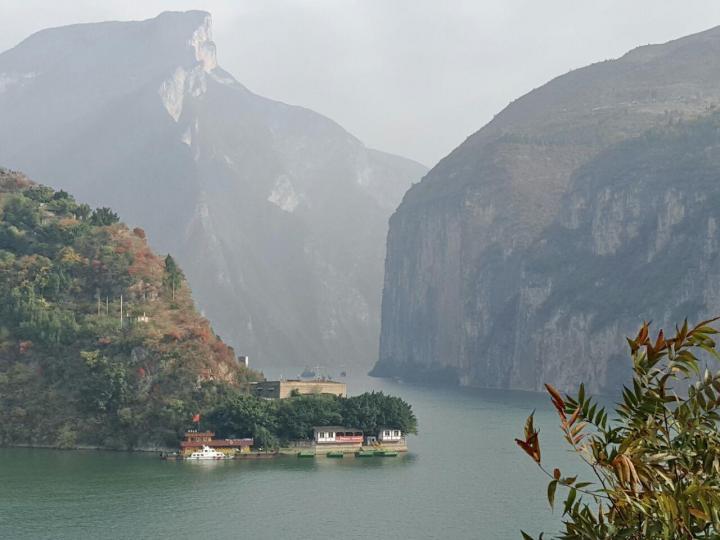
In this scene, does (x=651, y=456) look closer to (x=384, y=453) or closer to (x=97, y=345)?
(x=384, y=453)

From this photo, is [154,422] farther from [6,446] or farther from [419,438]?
[419,438]

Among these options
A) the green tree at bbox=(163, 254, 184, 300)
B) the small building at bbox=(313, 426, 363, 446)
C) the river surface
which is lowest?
the river surface

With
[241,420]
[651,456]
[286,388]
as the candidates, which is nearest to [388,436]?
[286,388]

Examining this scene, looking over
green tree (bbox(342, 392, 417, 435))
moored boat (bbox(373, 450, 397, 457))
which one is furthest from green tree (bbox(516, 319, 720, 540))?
green tree (bbox(342, 392, 417, 435))

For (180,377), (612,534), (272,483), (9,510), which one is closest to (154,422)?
(180,377)

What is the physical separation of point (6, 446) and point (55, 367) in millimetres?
10591

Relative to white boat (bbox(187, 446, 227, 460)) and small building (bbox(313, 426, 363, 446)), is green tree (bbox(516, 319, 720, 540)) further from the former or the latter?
small building (bbox(313, 426, 363, 446))

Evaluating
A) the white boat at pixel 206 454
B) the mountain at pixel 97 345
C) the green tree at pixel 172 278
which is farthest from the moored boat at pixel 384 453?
the green tree at pixel 172 278

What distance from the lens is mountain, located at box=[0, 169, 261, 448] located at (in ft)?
449

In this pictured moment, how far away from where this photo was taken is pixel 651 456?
21.1 metres

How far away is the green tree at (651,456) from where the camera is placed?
20.2m

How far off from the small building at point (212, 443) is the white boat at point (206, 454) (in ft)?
2.89

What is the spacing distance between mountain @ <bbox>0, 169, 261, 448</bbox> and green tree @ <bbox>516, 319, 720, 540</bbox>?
115 m

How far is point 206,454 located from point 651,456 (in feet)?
365
